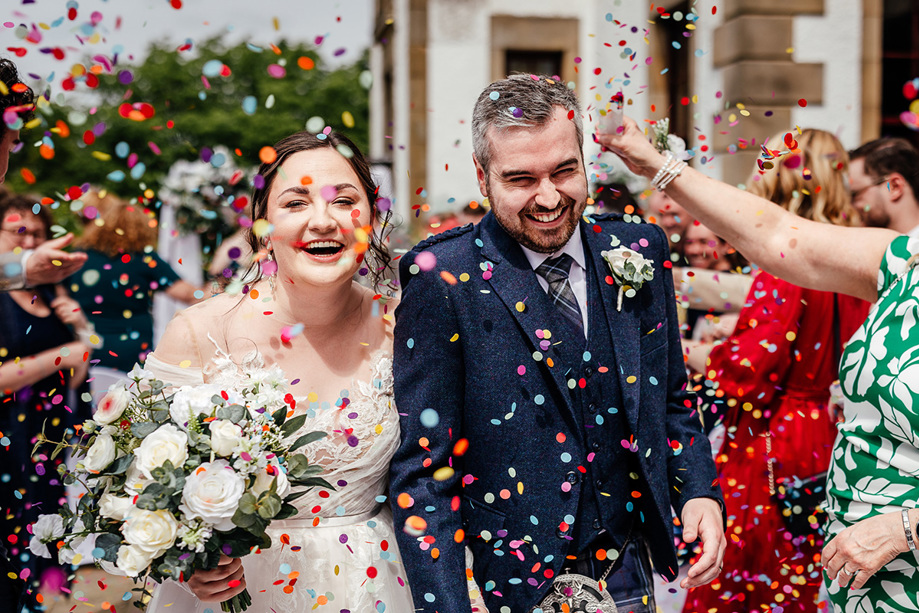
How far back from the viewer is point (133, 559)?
1989 mm

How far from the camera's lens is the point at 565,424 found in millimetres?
2311

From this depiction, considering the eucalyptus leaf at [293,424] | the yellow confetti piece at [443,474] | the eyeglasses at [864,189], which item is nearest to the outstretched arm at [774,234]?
the yellow confetti piece at [443,474]

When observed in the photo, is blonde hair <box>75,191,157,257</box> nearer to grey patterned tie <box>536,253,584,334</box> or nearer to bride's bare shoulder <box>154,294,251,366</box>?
bride's bare shoulder <box>154,294,251,366</box>

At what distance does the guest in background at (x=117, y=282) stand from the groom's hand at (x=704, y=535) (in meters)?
4.25

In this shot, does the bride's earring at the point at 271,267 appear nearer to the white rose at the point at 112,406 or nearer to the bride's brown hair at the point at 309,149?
the bride's brown hair at the point at 309,149

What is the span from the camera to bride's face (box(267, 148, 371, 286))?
2.43 m

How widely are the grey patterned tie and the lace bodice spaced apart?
2.05 feet

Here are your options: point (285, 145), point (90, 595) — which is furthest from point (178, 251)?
point (285, 145)

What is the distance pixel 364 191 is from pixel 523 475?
1002 millimetres

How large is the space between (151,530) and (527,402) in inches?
39.1

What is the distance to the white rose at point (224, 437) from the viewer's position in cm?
206

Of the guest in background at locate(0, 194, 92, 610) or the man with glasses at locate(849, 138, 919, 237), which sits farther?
the guest in background at locate(0, 194, 92, 610)

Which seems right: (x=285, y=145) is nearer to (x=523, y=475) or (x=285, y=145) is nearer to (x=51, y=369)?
(x=523, y=475)

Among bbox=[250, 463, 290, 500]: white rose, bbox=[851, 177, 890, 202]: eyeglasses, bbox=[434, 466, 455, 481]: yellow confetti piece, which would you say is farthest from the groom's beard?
bbox=[851, 177, 890, 202]: eyeglasses
